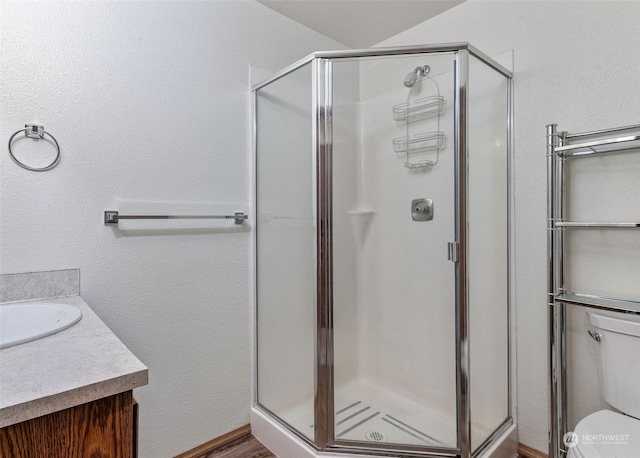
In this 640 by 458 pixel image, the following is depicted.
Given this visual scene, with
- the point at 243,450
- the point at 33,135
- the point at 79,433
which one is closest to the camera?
the point at 79,433

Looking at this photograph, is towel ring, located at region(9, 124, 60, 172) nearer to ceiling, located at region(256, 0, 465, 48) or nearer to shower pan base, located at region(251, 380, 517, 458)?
ceiling, located at region(256, 0, 465, 48)

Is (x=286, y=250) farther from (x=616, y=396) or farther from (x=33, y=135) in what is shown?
(x=616, y=396)

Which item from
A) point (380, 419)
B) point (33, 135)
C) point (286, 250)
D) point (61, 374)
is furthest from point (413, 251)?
point (33, 135)

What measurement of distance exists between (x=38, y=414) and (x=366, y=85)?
5.56 feet

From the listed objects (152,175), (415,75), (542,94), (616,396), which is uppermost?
(415,75)

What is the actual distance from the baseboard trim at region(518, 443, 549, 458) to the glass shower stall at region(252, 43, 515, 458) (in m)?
0.12

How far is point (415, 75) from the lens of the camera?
1.72 metres

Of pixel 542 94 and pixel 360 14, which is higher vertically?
pixel 360 14

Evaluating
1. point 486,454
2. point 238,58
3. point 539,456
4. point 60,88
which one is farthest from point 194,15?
point 539,456

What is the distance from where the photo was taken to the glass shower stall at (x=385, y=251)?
1.56 metres

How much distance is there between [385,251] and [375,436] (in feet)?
3.02

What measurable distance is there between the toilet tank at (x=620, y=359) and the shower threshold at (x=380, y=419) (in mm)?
613

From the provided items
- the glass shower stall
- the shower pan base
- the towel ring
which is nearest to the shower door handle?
the glass shower stall

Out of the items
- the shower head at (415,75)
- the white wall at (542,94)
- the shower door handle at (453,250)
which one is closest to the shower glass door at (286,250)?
the shower head at (415,75)
